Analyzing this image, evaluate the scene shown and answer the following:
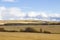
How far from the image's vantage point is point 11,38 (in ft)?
1.71

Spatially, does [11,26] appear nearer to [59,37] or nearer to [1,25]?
[1,25]

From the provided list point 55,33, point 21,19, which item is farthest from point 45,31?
point 21,19

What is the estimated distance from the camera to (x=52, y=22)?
2.21ft

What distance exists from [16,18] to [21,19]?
0.10 ft

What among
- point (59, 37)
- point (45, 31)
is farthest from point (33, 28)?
point (59, 37)

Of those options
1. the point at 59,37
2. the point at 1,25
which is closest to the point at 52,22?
the point at 59,37

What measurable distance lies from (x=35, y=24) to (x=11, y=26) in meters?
0.15

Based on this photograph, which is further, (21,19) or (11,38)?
(21,19)

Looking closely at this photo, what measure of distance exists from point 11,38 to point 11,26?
159 millimetres

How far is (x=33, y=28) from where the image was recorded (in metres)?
0.62

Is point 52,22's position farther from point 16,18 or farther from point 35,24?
point 16,18

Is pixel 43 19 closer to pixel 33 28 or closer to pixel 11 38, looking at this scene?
pixel 33 28

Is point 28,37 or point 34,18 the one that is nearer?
point 28,37

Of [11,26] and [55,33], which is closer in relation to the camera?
[55,33]
